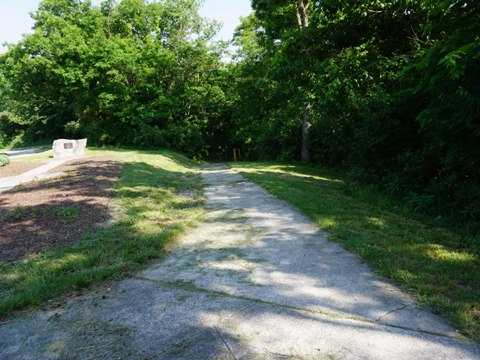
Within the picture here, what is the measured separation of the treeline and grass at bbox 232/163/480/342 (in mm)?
999

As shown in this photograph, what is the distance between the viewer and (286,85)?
392 inches

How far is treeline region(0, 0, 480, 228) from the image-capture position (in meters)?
5.65

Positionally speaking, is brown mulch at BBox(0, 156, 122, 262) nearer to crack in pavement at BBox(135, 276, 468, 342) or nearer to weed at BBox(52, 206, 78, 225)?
weed at BBox(52, 206, 78, 225)

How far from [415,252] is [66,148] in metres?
17.9

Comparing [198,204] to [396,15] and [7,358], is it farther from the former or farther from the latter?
[396,15]

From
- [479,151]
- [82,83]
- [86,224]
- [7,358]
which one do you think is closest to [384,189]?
[479,151]

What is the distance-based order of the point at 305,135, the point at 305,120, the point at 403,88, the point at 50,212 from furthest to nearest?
the point at 305,120, the point at 305,135, the point at 403,88, the point at 50,212

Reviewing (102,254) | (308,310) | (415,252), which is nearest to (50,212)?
(102,254)

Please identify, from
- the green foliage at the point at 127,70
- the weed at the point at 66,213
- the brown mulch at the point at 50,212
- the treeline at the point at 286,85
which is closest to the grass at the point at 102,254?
the weed at the point at 66,213

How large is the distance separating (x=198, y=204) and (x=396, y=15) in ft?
22.8

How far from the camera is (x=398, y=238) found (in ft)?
14.7

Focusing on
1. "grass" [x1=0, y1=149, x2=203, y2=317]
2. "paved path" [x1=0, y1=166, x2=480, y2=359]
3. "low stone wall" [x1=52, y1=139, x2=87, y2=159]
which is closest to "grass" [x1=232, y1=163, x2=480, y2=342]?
"paved path" [x1=0, y1=166, x2=480, y2=359]

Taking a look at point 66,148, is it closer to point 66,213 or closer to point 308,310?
point 66,213

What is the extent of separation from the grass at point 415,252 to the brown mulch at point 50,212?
152 inches
